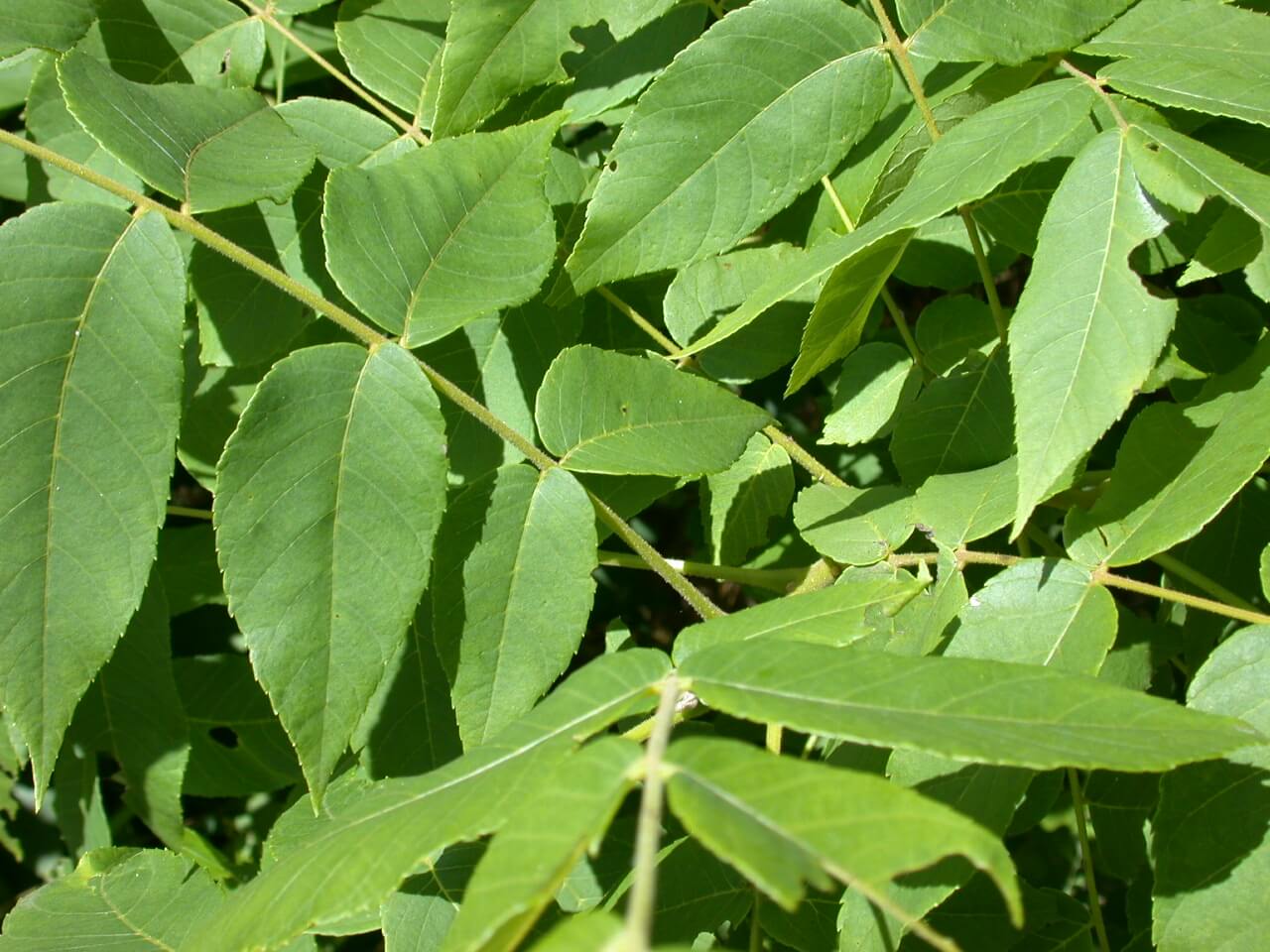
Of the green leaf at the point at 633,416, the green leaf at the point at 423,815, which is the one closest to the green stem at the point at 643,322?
the green leaf at the point at 633,416

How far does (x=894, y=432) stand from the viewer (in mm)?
1763

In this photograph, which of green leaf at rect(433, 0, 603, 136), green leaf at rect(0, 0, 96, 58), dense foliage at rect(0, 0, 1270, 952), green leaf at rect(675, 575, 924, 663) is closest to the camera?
dense foliage at rect(0, 0, 1270, 952)

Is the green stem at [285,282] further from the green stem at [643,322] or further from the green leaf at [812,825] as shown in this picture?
the green leaf at [812,825]

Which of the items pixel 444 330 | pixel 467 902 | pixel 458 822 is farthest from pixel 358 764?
pixel 467 902

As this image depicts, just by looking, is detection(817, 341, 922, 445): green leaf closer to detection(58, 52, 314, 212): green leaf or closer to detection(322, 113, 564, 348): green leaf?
detection(322, 113, 564, 348): green leaf

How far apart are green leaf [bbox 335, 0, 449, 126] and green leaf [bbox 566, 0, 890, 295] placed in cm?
48

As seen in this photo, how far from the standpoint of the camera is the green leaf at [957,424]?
172cm

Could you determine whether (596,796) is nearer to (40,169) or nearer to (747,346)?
(747,346)

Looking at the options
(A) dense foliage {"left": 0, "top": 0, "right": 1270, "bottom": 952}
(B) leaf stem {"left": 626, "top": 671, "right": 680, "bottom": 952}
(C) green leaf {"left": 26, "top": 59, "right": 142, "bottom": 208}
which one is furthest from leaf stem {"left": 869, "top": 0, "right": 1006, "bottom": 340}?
(C) green leaf {"left": 26, "top": 59, "right": 142, "bottom": 208}

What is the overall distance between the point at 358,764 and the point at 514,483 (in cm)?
57

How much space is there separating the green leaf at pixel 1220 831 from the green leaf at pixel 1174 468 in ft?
0.51

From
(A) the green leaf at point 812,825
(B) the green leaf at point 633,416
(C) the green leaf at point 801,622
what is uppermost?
(B) the green leaf at point 633,416

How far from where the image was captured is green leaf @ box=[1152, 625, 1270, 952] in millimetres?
1302

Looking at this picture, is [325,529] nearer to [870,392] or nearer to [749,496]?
[749,496]
